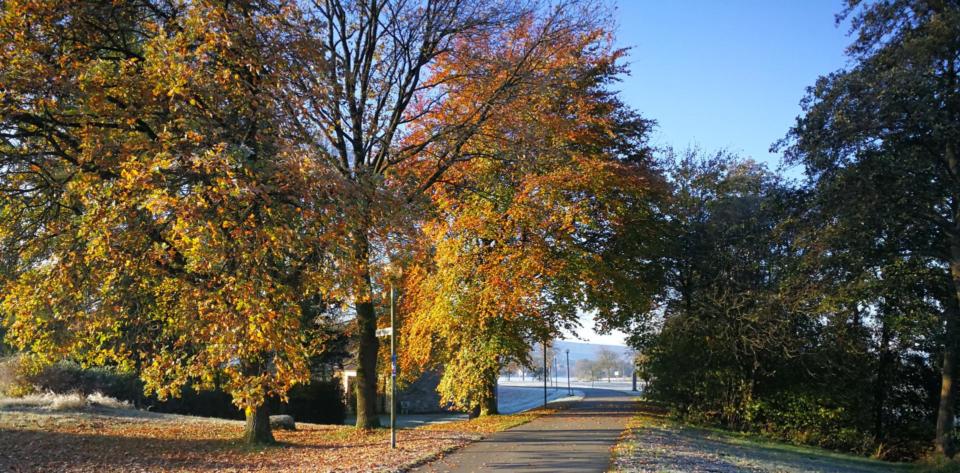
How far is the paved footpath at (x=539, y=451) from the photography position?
34.0 feet

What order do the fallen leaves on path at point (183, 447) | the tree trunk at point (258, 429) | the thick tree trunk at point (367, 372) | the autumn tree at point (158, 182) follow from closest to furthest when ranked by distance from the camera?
the autumn tree at point (158, 182) < the fallen leaves on path at point (183, 447) < the tree trunk at point (258, 429) < the thick tree trunk at point (367, 372)

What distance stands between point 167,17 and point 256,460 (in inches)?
295

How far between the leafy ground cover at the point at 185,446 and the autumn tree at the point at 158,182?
5.80ft

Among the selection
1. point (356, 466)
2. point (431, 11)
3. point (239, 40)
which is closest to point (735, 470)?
point (356, 466)

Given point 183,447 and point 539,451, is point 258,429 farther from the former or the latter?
point 539,451

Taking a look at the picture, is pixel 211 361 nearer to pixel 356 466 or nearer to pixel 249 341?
pixel 249 341

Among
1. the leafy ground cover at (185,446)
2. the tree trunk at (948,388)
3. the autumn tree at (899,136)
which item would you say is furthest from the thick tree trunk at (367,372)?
the tree trunk at (948,388)

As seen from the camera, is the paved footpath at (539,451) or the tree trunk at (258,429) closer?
the paved footpath at (539,451)

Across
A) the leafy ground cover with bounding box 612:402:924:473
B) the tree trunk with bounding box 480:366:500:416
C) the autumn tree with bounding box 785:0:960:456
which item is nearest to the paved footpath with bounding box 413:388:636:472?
the leafy ground cover with bounding box 612:402:924:473

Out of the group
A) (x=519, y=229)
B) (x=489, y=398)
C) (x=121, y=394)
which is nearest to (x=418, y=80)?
(x=519, y=229)

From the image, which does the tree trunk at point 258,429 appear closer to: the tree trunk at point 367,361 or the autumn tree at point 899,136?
the tree trunk at point 367,361

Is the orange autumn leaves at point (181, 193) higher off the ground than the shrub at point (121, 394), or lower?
higher

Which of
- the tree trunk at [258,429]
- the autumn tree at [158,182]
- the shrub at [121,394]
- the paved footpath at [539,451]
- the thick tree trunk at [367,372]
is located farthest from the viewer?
the shrub at [121,394]

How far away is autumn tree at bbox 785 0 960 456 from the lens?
1611 cm
